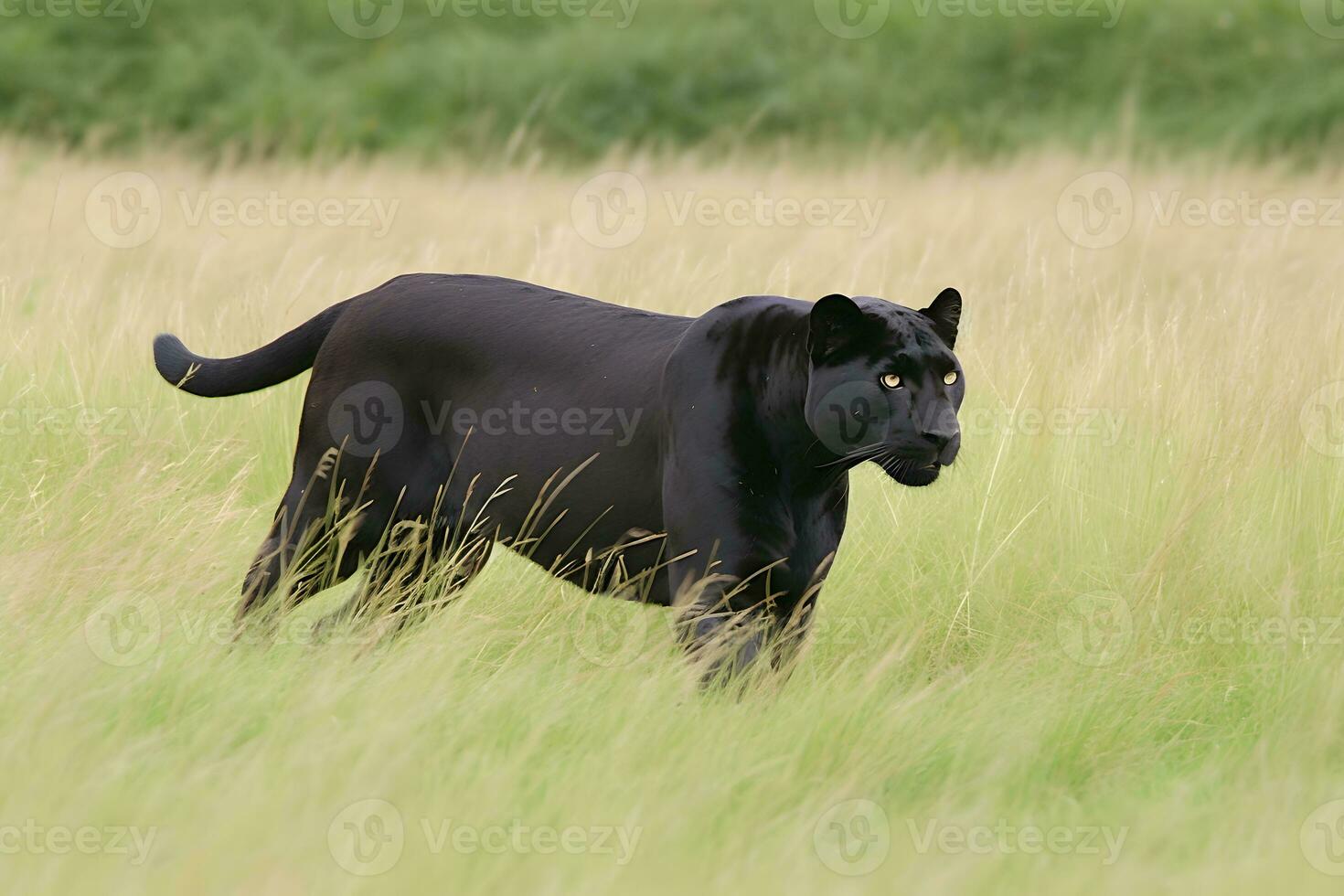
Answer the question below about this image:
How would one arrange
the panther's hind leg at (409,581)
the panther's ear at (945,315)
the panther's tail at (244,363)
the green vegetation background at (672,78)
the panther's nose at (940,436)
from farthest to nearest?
the green vegetation background at (672,78) < the panther's tail at (244,363) < the panther's hind leg at (409,581) < the panther's ear at (945,315) < the panther's nose at (940,436)

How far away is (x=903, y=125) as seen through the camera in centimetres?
1602

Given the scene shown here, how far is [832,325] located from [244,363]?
1.69 meters

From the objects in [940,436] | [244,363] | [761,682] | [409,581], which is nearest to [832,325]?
[940,436]

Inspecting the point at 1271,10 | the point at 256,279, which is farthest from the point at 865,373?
the point at 1271,10

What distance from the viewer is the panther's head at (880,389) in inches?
133

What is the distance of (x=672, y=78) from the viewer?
16562 millimetres

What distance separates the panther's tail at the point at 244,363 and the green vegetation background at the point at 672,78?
35.6 feet

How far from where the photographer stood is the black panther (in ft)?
11.3

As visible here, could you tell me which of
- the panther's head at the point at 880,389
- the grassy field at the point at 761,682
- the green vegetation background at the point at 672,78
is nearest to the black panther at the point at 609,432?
the panther's head at the point at 880,389

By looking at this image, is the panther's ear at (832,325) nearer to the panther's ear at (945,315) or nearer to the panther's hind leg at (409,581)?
the panther's ear at (945,315)

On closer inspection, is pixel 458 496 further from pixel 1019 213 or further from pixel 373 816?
pixel 1019 213

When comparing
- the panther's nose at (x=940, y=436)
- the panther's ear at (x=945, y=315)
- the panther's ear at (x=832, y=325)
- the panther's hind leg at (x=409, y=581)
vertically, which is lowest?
the panther's hind leg at (x=409, y=581)

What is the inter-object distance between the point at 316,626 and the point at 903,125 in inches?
507

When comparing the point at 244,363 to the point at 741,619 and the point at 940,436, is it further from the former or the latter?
the point at 940,436
